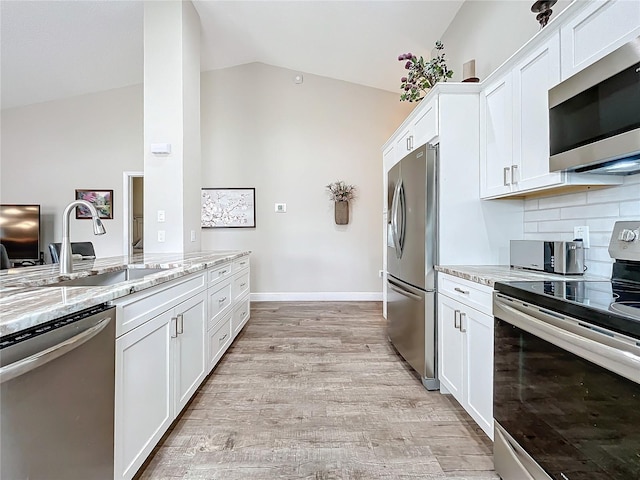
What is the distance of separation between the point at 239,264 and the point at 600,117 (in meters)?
2.92

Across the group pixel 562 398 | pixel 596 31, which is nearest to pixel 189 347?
pixel 562 398

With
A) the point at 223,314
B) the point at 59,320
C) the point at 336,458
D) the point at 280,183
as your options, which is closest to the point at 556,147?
the point at 336,458

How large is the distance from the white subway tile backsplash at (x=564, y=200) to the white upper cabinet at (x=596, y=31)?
64 centimetres

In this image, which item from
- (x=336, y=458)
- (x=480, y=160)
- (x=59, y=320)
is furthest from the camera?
(x=480, y=160)

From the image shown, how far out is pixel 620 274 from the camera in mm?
1414

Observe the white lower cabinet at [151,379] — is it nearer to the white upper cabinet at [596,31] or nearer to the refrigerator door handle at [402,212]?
the refrigerator door handle at [402,212]

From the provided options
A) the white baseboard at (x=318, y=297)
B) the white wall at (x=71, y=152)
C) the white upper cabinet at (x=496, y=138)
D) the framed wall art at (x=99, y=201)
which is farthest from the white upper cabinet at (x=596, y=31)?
the framed wall art at (x=99, y=201)

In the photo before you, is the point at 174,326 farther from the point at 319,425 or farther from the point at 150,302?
the point at 319,425

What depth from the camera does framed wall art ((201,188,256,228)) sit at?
5.00 meters

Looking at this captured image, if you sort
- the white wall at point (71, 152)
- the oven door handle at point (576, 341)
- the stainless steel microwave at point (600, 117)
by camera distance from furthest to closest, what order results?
the white wall at point (71, 152), the stainless steel microwave at point (600, 117), the oven door handle at point (576, 341)

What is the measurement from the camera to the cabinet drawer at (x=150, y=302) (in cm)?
118

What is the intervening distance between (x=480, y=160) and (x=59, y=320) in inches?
90.6

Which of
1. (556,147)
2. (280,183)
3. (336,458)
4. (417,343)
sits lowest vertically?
(336,458)

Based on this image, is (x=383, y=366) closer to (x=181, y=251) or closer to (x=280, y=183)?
(x=181, y=251)
